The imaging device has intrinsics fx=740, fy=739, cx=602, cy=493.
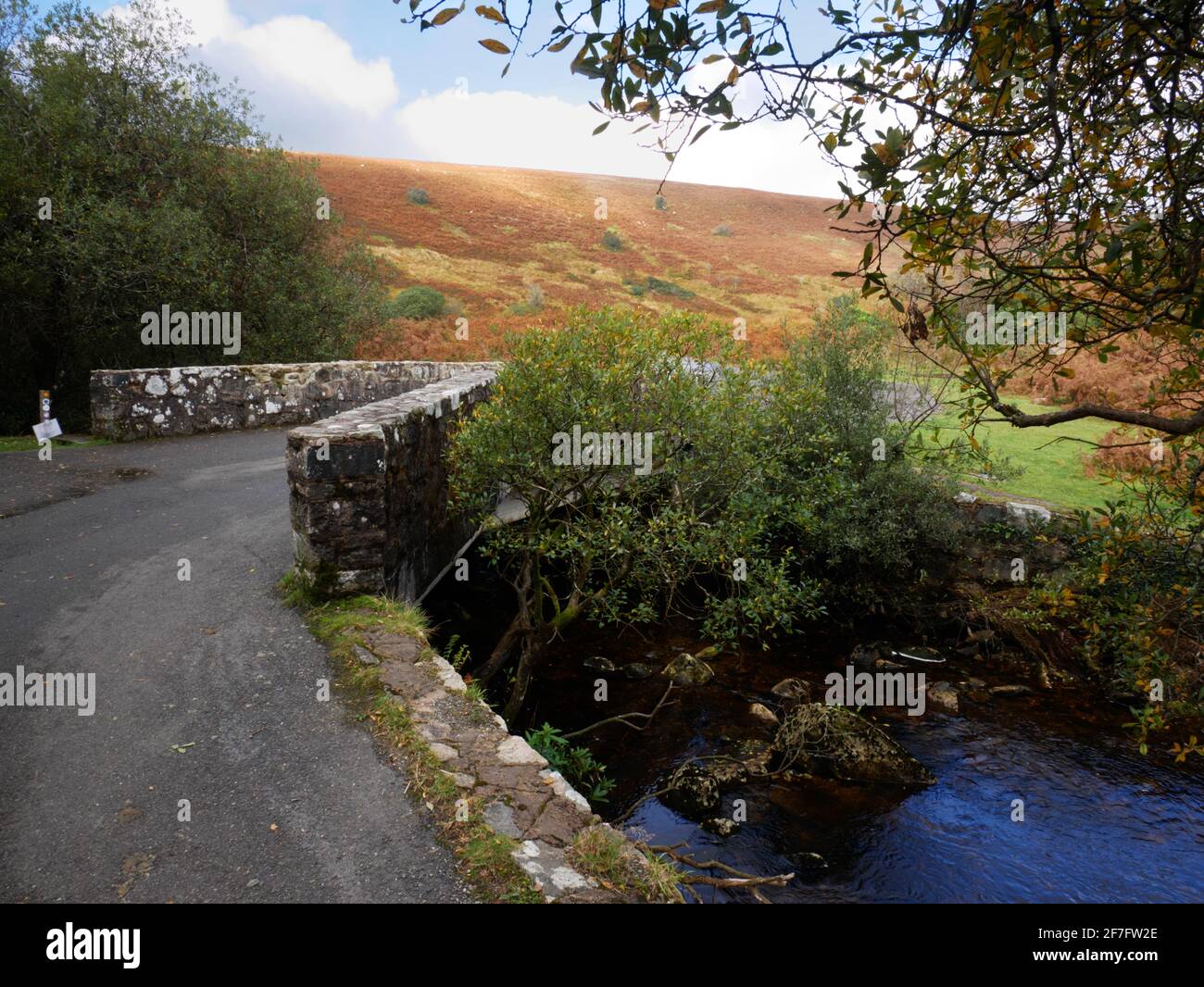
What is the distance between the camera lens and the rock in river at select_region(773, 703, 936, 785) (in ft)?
26.4

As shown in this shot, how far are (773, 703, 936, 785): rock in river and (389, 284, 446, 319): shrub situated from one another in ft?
84.7

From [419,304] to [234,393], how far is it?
56.6 ft

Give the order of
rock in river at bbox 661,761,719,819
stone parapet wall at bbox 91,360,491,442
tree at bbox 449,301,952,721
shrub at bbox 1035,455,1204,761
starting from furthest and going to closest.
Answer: stone parapet wall at bbox 91,360,491,442, tree at bbox 449,301,952,721, rock in river at bbox 661,761,719,819, shrub at bbox 1035,455,1204,761

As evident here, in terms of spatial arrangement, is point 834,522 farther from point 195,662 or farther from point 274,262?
point 274,262

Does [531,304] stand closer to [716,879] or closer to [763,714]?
[763,714]

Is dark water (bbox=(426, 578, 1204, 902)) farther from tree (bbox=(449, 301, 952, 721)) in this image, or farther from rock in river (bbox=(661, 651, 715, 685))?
tree (bbox=(449, 301, 952, 721))

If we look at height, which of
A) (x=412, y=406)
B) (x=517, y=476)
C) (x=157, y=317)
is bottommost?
(x=517, y=476)

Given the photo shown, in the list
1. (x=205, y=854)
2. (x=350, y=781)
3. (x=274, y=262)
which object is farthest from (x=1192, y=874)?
(x=274, y=262)

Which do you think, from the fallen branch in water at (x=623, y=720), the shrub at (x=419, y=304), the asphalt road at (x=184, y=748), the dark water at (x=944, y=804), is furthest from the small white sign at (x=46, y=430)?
the shrub at (x=419, y=304)

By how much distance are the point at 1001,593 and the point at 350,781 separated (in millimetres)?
11344

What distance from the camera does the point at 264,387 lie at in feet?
49.3

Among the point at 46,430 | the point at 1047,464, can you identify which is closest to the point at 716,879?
the point at 46,430

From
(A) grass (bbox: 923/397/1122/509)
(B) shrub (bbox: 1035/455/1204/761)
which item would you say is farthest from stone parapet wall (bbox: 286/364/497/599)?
(A) grass (bbox: 923/397/1122/509)

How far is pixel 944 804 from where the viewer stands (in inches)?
303
